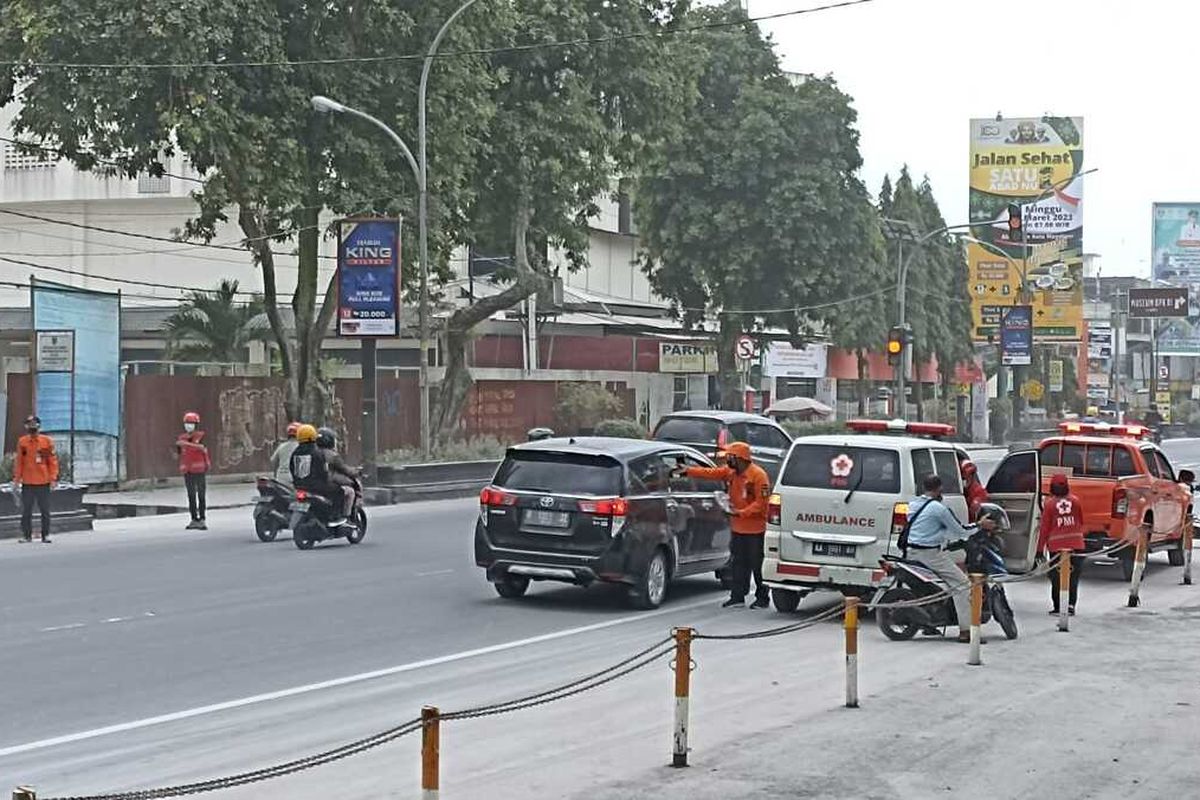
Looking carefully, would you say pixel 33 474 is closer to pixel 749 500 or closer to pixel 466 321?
pixel 749 500

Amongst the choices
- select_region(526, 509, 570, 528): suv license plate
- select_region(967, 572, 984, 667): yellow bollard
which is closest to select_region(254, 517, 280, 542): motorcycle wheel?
select_region(526, 509, 570, 528): suv license plate

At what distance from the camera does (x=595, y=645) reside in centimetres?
1541

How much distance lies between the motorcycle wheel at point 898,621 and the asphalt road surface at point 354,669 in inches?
6.6

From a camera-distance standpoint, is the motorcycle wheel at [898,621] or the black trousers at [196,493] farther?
the black trousers at [196,493]

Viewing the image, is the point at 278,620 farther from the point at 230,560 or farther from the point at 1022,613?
the point at 1022,613

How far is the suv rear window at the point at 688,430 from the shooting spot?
2930cm

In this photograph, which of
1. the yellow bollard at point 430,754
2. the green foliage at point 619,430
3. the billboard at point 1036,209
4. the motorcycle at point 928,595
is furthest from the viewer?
the billboard at point 1036,209

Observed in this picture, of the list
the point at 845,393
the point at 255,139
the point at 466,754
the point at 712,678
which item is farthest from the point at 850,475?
the point at 845,393

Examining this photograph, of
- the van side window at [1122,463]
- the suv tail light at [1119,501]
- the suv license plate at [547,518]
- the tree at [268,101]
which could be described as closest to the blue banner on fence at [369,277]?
the tree at [268,101]

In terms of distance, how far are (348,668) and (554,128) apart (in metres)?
31.0

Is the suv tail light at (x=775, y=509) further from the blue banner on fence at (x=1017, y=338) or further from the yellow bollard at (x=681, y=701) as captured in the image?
the blue banner on fence at (x=1017, y=338)

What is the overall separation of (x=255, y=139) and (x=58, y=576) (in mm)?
17322

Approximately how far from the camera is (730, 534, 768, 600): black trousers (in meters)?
18.0

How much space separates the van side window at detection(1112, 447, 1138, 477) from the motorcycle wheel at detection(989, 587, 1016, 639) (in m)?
6.85
